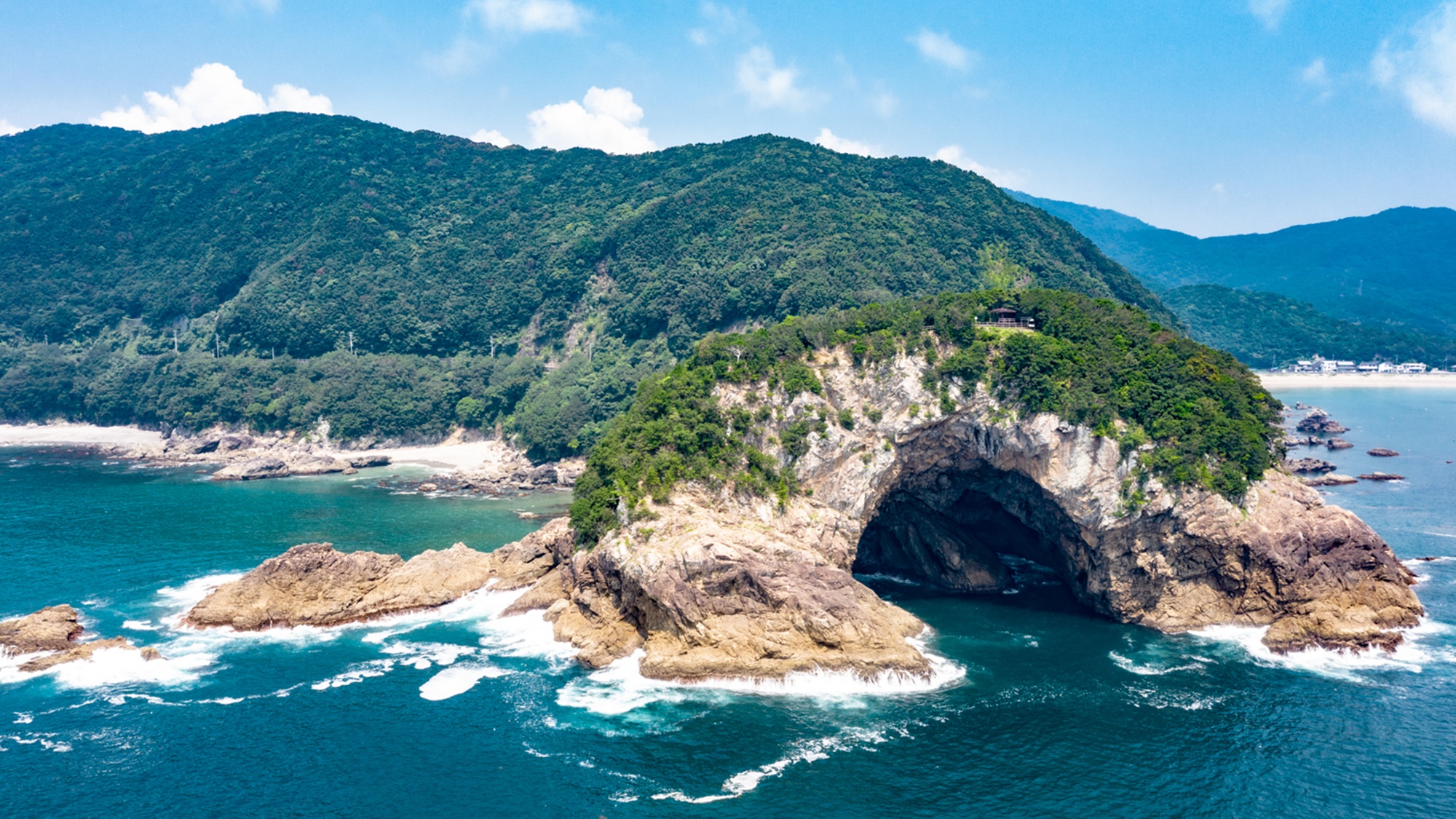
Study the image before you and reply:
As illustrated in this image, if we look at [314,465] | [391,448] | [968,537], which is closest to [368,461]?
[314,465]

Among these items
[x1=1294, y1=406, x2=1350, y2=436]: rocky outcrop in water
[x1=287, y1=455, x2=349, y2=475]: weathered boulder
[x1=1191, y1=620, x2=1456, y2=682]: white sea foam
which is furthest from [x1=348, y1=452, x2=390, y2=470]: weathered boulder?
[x1=1294, y1=406, x2=1350, y2=436]: rocky outcrop in water

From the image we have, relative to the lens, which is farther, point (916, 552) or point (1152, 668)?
point (916, 552)

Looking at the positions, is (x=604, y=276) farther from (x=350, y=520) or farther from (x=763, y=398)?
(x=763, y=398)

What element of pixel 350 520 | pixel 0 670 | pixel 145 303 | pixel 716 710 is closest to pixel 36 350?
pixel 145 303

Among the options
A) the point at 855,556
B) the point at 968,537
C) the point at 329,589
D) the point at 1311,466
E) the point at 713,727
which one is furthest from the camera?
the point at 1311,466

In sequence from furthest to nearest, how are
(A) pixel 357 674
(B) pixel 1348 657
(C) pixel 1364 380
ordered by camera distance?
(C) pixel 1364 380
(B) pixel 1348 657
(A) pixel 357 674

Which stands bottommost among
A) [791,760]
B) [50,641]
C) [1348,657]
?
[791,760]

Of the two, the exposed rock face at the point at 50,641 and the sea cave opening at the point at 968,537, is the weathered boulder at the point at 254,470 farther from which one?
the sea cave opening at the point at 968,537

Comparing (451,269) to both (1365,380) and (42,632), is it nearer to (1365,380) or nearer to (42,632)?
(42,632)
